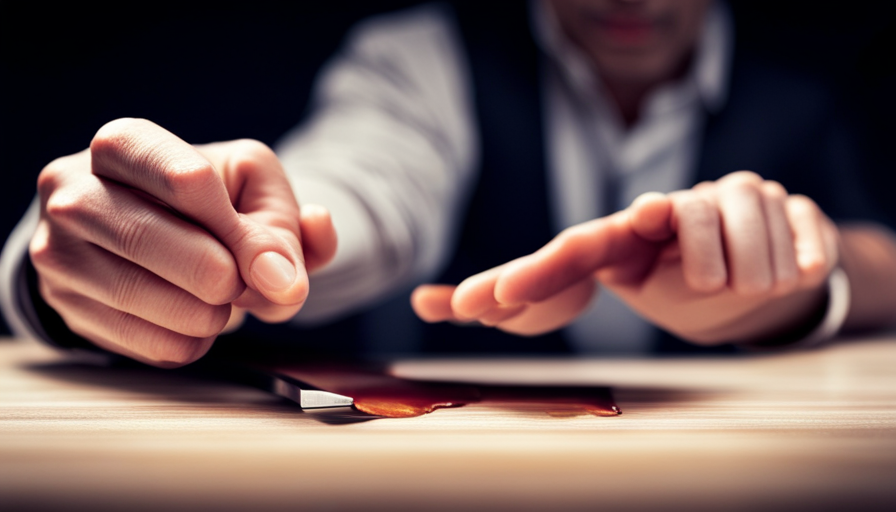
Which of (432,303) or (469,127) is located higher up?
(469,127)

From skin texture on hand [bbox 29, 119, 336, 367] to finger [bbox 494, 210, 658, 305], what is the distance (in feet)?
0.41

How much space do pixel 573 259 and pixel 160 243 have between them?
0.83 ft

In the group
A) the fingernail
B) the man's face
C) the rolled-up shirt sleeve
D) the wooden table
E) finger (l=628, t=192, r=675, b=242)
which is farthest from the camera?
the man's face

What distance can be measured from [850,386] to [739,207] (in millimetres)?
144

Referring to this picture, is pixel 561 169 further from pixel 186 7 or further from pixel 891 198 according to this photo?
pixel 186 7

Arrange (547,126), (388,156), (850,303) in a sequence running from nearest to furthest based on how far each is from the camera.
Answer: (850,303)
(388,156)
(547,126)

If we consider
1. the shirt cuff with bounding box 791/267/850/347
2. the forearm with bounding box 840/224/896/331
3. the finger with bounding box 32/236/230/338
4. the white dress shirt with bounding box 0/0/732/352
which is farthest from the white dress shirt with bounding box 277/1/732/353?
the finger with bounding box 32/236/230/338

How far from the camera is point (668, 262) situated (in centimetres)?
47

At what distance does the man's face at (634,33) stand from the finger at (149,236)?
86 centimetres

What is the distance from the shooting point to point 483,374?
0.48m

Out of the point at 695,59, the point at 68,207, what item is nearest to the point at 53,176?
the point at 68,207

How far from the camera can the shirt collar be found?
1.06 m

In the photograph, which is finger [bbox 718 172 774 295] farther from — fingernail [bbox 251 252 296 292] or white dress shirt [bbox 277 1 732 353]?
white dress shirt [bbox 277 1 732 353]

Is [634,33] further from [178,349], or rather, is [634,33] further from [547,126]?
[178,349]
